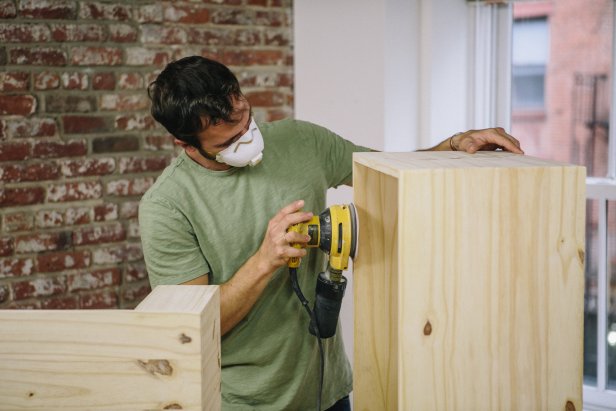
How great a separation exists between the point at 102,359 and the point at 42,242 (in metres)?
1.67

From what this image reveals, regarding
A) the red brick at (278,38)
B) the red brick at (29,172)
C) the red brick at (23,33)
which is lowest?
the red brick at (29,172)

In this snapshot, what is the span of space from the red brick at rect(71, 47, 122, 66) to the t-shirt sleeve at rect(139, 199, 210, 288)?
0.93 metres

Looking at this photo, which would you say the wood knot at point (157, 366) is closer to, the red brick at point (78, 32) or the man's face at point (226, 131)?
the man's face at point (226, 131)

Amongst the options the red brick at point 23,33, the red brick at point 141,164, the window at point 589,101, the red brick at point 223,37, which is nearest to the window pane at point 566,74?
the window at point 589,101

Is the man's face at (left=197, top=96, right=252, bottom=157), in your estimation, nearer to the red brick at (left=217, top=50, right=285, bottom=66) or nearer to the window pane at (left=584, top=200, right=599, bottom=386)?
the red brick at (left=217, top=50, right=285, bottom=66)

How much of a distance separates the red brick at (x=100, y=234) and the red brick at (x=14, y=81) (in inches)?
19.4

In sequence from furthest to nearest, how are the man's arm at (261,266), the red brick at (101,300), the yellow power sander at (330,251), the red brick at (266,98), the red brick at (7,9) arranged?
the red brick at (266,98) → the red brick at (101,300) → the red brick at (7,9) → the man's arm at (261,266) → the yellow power sander at (330,251)

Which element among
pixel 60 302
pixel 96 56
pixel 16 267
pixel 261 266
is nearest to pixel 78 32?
pixel 96 56

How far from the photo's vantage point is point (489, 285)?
95 centimetres

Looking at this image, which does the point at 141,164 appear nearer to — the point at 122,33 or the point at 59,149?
the point at 59,149

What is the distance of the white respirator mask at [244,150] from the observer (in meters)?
1.52

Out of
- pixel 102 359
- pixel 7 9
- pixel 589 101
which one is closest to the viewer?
pixel 102 359

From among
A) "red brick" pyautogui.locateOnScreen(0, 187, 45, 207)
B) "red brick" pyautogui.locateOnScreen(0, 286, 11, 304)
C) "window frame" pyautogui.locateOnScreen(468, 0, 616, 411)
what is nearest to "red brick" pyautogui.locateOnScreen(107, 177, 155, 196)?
"red brick" pyautogui.locateOnScreen(0, 187, 45, 207)

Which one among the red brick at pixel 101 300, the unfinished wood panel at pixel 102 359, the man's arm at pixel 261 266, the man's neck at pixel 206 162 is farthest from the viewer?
the red brick at pixel 101 300
